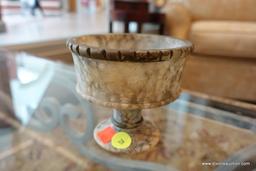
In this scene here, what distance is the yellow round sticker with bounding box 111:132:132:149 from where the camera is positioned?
582mm

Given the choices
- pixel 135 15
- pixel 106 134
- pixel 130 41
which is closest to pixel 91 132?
pixel 106 134

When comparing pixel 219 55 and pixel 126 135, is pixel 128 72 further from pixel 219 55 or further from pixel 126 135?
pixel 219 55

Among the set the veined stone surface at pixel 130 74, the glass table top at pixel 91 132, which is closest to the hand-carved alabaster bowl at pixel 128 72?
the veined stone surface at pixel 130 74

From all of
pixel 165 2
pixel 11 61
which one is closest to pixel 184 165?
pixel 11 61

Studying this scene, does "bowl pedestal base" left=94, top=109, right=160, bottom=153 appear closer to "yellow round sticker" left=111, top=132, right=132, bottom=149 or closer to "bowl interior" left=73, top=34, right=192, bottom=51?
"yellow round sticker" left=111, top=132, right=132, bottom=149

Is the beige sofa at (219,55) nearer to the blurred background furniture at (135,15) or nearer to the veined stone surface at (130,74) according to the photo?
the blurred background furniture at (135,15)

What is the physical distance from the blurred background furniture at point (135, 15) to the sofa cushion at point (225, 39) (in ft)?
0.74

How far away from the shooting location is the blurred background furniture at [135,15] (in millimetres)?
1542

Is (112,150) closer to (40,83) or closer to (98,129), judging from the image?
(98,129)

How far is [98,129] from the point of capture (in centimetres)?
65

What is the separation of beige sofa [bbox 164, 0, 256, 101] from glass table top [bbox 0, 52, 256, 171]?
2.26ft

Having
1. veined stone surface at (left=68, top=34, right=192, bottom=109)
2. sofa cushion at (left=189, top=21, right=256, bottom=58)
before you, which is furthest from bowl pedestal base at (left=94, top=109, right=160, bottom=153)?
sofa cushion at (left=189, top=21, right=256, bottom=58)

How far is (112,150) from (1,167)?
0.27 meters

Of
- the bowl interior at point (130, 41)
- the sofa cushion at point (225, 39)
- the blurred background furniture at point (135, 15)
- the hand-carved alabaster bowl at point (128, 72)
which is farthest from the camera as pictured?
the blurred background furniture at point (135, 15)
